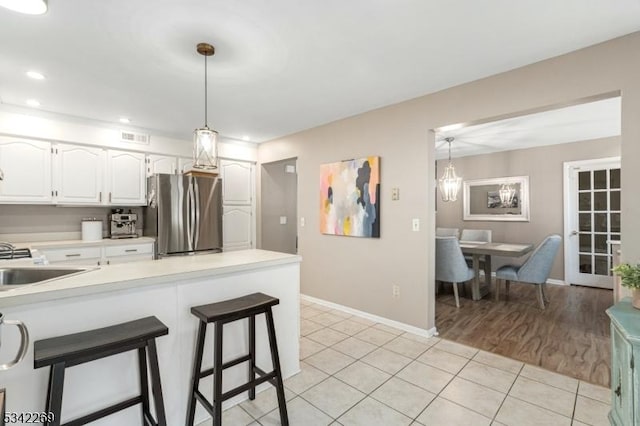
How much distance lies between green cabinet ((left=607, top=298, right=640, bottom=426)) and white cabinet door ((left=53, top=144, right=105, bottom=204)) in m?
4.71

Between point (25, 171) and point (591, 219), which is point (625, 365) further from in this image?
point (25, 171)

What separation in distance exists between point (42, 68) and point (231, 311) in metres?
2.49

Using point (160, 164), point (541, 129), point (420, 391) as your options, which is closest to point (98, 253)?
point (160, 164)

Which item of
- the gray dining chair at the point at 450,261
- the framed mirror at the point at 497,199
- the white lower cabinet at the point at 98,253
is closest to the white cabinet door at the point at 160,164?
the white lower cabinet at the point at 98,253

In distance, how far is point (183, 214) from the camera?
154 inches

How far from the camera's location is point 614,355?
1.57 m

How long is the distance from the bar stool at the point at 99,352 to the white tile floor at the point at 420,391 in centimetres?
62

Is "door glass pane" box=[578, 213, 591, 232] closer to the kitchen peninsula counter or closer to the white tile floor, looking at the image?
the white tile floor

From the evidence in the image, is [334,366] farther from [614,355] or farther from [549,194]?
[549,194]

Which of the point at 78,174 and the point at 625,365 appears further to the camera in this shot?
the point at 78,174

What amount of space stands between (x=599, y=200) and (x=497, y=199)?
1.39m

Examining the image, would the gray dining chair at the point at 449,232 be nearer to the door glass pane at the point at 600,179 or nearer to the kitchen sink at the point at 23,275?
the door glass pane at the point at 600,179

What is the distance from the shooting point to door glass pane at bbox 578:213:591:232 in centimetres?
483

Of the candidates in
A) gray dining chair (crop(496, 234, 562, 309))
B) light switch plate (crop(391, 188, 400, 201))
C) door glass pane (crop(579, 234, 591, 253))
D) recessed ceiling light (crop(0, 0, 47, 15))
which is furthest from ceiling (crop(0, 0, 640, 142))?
door glass pane (crop(579, 234, 591, 253))
